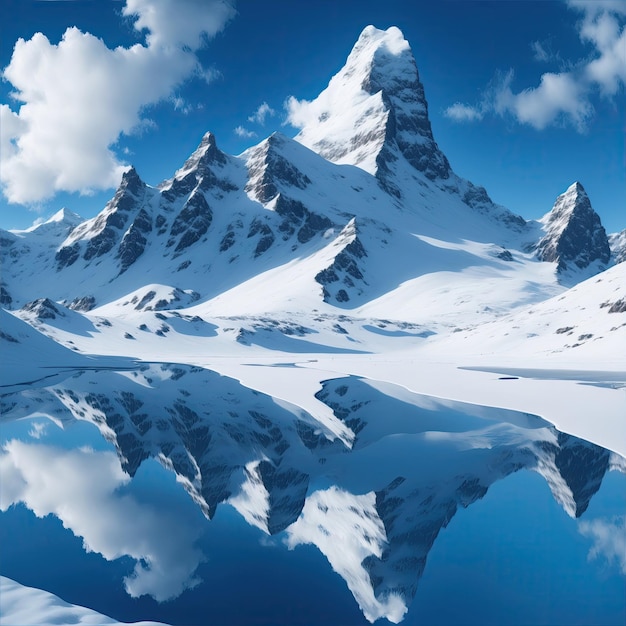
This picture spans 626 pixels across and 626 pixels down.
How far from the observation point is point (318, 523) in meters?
14.0

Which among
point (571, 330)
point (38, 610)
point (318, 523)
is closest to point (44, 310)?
point (571, 330)

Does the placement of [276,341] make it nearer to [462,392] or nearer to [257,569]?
[462,392]

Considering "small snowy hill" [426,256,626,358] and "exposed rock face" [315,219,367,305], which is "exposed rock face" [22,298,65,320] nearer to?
"exposed rock face" [315,219,367,305]

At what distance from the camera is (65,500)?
15.6m

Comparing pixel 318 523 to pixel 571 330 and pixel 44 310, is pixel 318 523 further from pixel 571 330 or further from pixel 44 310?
pixel 44 310

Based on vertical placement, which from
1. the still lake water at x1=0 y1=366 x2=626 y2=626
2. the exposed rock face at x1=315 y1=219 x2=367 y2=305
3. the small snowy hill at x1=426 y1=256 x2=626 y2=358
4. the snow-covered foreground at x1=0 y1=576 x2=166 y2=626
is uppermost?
the exposed rock face at x1=315 y1=219 x2=367 y2=305

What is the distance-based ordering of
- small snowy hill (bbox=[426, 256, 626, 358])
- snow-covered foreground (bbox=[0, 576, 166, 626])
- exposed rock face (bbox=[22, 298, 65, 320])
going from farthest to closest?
1. exposed rock face (bbox=[22, 298, 65, 320])
2. small snowy hill (bbox=[426, 256, 626, 358])
3. snow-covered foreground (bbox=[0, 576, 166, 626])

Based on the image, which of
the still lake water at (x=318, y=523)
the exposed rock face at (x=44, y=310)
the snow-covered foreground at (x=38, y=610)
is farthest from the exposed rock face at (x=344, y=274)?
the snow-covered foreground at (x=38, y=610)

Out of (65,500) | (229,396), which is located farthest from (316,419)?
(65,500)

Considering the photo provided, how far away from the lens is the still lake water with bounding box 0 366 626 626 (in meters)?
10.4

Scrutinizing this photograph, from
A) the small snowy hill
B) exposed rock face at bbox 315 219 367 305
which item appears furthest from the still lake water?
exposed rock face at bbox 315 219 367 305

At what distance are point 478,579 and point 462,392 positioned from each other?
26436 millimetres

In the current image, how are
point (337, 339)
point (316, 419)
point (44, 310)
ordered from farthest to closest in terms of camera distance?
point (337, 339), point (44, 310), point (316, 419)

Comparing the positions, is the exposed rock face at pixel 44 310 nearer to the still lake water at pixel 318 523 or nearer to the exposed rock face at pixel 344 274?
the exposed rock face at pixel 344 274
